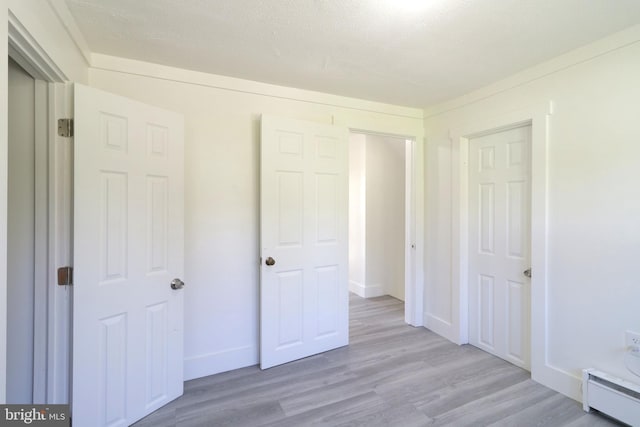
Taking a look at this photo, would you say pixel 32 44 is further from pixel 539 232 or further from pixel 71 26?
pixel 539 232

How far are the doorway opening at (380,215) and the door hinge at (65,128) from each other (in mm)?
3490

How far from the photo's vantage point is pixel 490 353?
109 inches

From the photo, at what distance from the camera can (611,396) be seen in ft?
6.01

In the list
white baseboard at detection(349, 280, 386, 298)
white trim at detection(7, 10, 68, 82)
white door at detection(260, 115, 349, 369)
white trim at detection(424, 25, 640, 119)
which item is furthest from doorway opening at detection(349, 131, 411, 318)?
white trim at detection(7, 10, 68, 82)

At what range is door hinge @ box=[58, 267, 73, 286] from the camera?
5.40 ft

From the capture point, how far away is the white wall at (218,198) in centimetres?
232

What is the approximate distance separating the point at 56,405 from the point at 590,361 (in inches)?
128

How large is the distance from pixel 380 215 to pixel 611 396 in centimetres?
304

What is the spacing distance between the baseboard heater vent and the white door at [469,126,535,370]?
52 cm

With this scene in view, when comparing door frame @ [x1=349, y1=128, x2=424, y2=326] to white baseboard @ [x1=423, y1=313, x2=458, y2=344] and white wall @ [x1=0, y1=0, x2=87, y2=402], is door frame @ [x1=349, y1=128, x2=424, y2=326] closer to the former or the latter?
white baseboard @ [x1=423, y1=313, x2=458, y2=344]

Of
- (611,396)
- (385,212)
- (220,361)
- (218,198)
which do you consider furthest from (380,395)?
(385,212)

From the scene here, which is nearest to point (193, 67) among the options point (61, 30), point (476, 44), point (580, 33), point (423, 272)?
point (61, 30)

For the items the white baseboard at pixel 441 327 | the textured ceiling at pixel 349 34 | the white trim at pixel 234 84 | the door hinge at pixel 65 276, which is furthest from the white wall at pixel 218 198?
the white baseboard at pixel 441 327

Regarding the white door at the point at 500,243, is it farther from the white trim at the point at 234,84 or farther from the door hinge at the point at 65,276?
the door hinge at the point at 65,276
